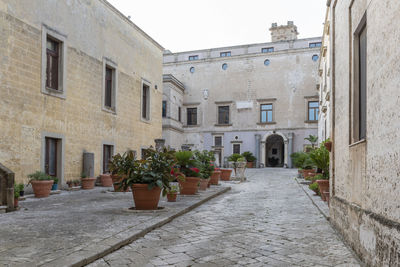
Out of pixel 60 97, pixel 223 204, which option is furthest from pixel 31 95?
pixel 223 204

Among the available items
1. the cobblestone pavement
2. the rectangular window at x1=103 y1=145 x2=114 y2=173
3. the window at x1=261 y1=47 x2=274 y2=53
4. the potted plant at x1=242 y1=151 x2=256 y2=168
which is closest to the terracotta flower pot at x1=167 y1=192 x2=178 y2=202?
the cobblestone pavement

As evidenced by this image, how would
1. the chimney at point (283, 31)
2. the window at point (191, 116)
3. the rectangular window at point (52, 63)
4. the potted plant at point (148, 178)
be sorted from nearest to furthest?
the potted plant at point (148, 178) → the rectangular window at point (52, 63) → the window at point (191, 116) → the chimney at point (283, 31)

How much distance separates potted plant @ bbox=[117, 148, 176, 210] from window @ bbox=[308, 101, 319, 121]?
25670mm

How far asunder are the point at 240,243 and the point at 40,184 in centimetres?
731

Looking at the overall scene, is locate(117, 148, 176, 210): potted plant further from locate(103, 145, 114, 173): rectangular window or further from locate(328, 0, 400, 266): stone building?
locate(103, 145, 114, 173): rectangular window

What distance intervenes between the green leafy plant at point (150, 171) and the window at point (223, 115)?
26884mm

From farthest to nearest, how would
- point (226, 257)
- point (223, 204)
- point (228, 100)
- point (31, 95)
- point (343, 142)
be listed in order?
point (228, 100) → point (31, 95) → point (223, 204) → point (343, 142) → point (226, 257)

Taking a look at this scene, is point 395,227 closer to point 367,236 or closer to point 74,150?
point 367,236

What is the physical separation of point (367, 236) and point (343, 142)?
6.66 ft

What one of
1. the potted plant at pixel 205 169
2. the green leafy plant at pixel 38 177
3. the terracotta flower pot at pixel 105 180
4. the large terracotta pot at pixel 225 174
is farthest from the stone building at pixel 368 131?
the large terracotta pot at pixel 225 174

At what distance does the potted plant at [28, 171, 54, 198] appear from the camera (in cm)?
1038

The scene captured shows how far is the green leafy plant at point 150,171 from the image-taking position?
23.8ft

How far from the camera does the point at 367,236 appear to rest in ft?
12.7

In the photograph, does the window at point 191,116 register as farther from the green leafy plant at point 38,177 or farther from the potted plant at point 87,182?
the green leafy plant at point 38,177
